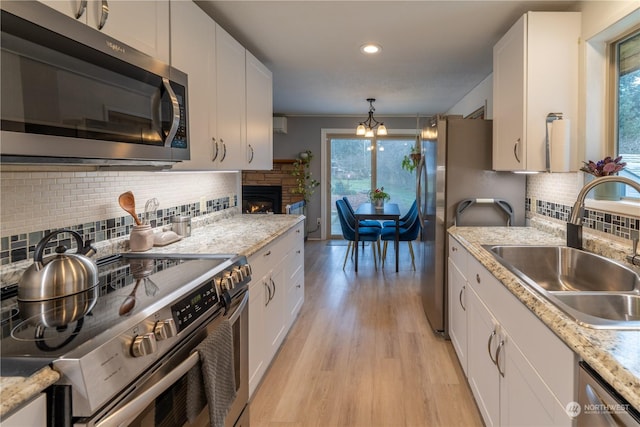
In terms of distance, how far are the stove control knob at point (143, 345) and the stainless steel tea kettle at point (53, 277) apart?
40cm

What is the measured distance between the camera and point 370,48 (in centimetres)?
323

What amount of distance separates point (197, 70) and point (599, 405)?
2.24m

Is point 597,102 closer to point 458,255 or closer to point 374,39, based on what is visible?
point 458,255

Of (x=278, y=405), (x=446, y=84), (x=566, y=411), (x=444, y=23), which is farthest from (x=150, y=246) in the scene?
(x=446, y=84)

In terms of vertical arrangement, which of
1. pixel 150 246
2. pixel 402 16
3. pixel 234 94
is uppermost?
pixel 402 16

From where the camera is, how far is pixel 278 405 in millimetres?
2176

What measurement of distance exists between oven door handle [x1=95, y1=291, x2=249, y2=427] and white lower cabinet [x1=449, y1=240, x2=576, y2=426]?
1.09 meters

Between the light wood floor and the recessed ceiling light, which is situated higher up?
the recessed ceiling light

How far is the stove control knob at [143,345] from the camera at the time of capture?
1010 mm

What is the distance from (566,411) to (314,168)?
21.1ft

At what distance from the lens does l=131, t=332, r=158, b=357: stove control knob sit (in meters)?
1.01

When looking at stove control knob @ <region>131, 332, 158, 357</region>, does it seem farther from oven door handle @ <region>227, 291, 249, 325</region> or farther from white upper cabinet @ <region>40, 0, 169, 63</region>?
white upper cabinet @ <region>40, 0, 169, 63</region>

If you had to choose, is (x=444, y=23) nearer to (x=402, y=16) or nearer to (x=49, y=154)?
(x=402, y=16)

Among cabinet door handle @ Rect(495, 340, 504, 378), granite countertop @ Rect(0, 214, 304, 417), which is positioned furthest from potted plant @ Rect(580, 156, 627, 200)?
granite countertop @ Rect(0, 214, 304, 417)
